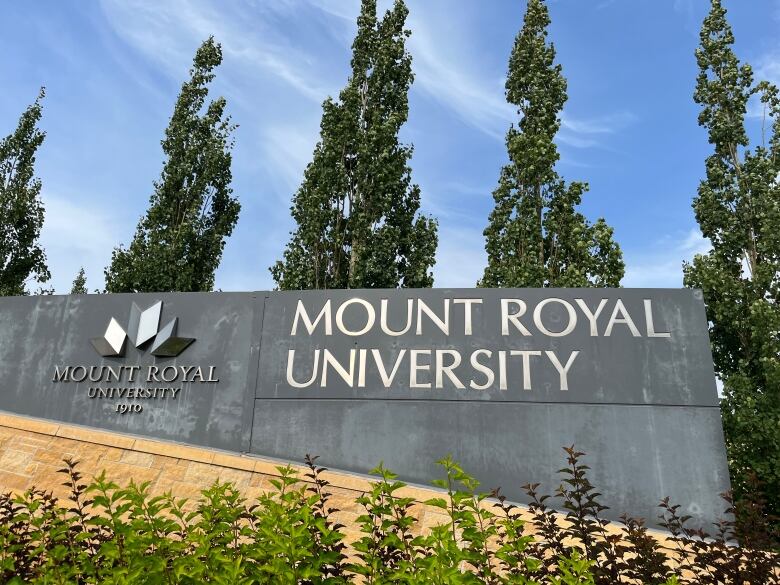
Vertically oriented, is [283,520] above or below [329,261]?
below

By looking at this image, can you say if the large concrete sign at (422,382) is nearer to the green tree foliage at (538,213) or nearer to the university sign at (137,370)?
the university sign at (137,370)

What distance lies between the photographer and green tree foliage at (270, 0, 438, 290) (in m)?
16.9

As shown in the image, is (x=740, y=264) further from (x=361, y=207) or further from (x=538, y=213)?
(x=361, y=207)

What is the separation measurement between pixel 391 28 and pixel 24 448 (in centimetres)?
1549

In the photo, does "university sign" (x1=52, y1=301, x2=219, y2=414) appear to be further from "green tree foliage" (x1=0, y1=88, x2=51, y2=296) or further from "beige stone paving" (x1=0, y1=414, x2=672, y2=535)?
"green tree foliage" (x1=0, y1=88, x2=51, y2=296)

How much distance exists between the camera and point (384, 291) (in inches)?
380

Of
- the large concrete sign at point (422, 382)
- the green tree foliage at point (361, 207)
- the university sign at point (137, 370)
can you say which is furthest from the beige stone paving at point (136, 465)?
the green tree foliage at point (361, 207)

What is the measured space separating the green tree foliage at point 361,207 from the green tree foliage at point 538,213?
2043mm

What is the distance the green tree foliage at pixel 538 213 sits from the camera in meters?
15.8

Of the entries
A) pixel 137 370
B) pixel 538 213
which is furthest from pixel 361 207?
pixel 137 370

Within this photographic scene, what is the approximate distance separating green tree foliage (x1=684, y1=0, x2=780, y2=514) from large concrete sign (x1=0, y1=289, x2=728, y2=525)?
24.1 feet

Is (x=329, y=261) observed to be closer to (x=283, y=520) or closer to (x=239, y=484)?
(x=239, y=484)

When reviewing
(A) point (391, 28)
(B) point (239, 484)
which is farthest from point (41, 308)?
(A) point (391, 28)

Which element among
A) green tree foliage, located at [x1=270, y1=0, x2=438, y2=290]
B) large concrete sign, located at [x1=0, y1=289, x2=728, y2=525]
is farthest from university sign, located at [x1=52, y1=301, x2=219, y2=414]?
green tree foliage, located at [x1=270, y1=0, x2=438, y2=290]
